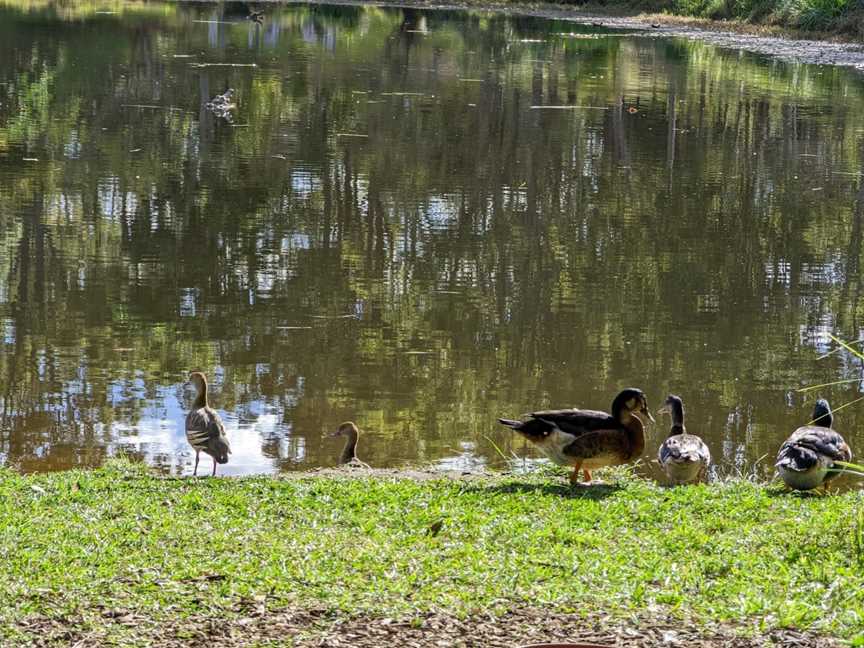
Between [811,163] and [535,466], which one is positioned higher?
[811,163]

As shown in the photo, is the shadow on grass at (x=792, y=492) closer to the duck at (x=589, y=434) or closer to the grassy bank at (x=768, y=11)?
the duck at (x=589, y=434)

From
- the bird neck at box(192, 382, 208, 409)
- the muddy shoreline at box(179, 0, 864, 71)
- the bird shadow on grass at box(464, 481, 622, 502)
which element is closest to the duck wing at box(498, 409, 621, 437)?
the bird shadow on grass at box(464, 481, 622, 502)

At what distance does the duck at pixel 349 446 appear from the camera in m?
12.1

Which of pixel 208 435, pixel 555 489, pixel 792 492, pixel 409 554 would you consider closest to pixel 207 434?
pixel 208 435

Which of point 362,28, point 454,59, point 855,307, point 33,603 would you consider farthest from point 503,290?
point 362,28

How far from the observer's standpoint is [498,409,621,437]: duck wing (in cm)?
1052

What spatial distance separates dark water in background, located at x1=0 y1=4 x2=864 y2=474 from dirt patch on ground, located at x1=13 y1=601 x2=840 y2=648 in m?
5.31

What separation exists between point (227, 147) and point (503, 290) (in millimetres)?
13065

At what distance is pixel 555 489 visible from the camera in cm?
1029

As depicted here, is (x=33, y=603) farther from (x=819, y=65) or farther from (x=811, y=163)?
(x=819, y=65)

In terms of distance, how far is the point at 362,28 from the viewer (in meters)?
64.9

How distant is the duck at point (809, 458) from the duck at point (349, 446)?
3727 mm

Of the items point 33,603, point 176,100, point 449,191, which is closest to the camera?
point 33,603

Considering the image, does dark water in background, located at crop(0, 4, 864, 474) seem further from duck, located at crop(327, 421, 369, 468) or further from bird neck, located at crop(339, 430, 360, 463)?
bird neck, located at crop(339, 430, 360, 463)
